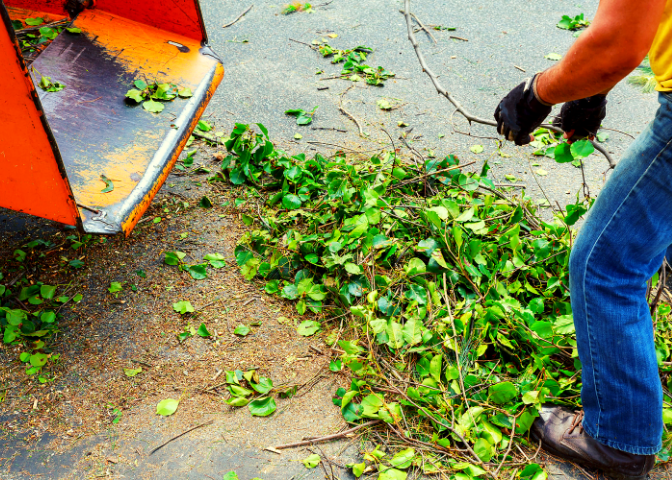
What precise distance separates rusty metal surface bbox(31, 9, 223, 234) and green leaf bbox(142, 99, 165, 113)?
27 mm

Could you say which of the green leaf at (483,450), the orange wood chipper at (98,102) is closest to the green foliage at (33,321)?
the orange wood chipper at (98,102)

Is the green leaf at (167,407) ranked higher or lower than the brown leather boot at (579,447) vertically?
lower

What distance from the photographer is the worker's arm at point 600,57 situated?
46.4 inches

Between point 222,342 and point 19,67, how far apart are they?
1187mm

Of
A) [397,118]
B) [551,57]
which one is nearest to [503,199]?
[397,118]

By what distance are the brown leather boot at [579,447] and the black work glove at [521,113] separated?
96 centimetres

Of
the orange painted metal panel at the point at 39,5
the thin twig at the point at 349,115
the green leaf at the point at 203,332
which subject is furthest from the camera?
the thin twig at the point at 349,115

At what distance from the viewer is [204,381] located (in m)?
2.00

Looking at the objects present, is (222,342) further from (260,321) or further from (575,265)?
(575,265)

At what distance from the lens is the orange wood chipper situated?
5.56 ft

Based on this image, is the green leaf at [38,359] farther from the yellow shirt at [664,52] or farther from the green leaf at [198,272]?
the yellow shirt at [664,52]

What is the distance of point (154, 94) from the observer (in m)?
2.49

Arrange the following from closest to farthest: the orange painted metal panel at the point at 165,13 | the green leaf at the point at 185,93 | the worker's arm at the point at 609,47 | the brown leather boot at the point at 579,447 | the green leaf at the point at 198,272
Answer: the worker's arm at the point at 609,47 → the brown leather boot at the point at 579,447 → the green leaf at the point at 198,272 → the green leaf at the point at 185,93 → the orange painted metal panel at the point at 165,13

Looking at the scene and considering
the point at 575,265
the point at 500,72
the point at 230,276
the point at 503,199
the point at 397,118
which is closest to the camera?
the point at 575,265
